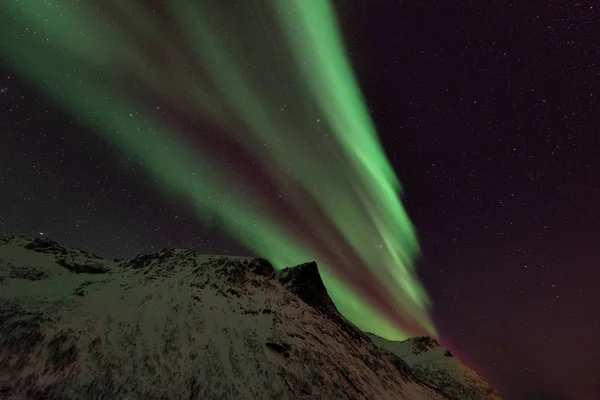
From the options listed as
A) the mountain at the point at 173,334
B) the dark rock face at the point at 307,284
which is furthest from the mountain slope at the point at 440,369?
the mountain at the point at 173,334

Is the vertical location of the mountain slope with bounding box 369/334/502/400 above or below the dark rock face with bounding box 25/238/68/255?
above

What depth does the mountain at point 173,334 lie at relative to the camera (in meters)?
36.9

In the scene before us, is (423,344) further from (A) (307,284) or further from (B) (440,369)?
(A) (307,284)

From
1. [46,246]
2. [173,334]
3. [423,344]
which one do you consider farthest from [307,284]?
[423,344]

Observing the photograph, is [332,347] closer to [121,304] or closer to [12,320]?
[121,304]

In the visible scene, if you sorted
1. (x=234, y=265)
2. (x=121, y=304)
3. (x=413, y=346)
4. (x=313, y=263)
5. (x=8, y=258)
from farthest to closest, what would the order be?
(x=413, y=346) → (x=313, y=263) → (x=234, y=265) → (x=8, y=258) → (x=121, y=304)

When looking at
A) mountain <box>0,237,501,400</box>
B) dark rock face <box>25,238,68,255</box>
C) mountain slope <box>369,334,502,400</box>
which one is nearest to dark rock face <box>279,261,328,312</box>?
mountain <box>0,237,501,400</box>

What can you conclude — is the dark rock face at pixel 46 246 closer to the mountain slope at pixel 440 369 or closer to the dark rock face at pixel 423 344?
the mountain slope at pixel 440 369

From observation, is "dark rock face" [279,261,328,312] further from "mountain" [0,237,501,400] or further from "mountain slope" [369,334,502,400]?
"mountain slope" [369,334,502,400]

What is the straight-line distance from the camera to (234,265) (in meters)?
66.2

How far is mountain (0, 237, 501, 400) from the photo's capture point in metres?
36.9

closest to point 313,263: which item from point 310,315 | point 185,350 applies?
point 310,315

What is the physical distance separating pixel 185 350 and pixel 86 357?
10619mm

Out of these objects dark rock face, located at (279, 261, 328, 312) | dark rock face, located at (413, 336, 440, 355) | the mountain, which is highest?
dark rock face, located at (413, 336, 440, 355)
